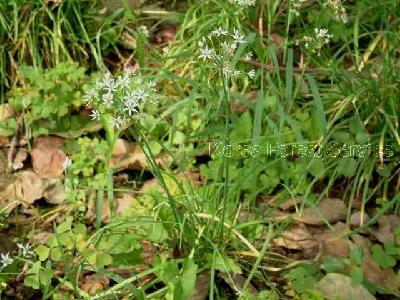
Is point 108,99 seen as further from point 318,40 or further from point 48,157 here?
point 48,157

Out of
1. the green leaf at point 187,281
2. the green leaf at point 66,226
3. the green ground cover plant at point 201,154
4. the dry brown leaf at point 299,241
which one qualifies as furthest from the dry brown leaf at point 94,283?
the dry brown leaf at point 299,241

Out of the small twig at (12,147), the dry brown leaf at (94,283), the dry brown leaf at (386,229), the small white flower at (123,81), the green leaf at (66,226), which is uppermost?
the small white flower at (123,81)

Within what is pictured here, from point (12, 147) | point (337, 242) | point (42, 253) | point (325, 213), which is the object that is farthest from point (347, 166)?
point (12, 147)

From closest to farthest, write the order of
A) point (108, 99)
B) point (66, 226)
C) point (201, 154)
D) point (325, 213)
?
point (108, 99) < point (66, 226) < point (325, 213) < point (201, 154)

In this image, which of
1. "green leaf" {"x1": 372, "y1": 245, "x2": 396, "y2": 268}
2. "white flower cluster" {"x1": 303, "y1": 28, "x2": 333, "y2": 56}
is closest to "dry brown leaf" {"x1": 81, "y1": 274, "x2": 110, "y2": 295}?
"green leaf" {"x1": 372, "y1": 245, "x2": 396, "y2": 268}

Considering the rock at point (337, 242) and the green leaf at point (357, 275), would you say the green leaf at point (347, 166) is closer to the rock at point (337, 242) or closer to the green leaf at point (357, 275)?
the rock at point (337, 242)

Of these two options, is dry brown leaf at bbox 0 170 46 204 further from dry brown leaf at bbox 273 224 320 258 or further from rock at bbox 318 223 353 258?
rock at bbox 318 223 353 258
